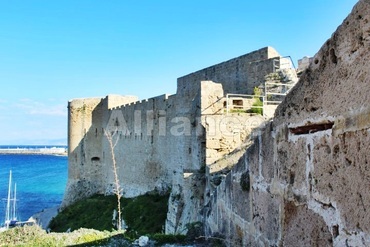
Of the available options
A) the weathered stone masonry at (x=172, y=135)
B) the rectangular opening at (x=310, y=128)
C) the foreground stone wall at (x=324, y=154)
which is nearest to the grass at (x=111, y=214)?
the weathered stone masonry at (x=172, y=135)

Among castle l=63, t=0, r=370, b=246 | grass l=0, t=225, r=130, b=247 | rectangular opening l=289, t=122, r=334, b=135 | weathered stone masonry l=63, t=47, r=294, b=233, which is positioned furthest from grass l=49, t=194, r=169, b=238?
rectangular opening l=289, t=122, r=334, b=135

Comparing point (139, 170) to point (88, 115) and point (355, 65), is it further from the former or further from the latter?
point (355, 65)

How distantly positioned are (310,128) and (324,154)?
0.67ft

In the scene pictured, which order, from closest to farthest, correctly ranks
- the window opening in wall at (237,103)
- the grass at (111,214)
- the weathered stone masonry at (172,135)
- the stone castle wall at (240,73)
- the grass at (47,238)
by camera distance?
1. the grass at (47,238)
2. the weathered stone masonry at (172,135)
3. the window opening in wall at (237,103)
4. the stone castle wall at (240,73)
5. the grass at (111,214)

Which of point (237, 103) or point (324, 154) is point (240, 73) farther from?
point (324, 154)

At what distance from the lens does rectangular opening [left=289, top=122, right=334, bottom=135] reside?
5.52 ft

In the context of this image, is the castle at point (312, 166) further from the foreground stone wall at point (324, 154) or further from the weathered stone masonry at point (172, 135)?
the weathered stone masonry at point (172, 135)

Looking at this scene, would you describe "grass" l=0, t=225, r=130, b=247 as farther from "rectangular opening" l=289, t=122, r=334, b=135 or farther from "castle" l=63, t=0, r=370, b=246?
"rectangular opening" l=289, t=122, r=334, b=135

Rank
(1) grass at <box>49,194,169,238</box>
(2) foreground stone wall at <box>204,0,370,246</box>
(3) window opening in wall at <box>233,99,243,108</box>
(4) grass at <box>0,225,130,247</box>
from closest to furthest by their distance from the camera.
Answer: (2) foreground stone wall at <box>204,0,370,246</box>
(4) grass at <box>0,225,130,247</box>
(3) window opening in wall at <box>233,99,243,108</box>
(1) grass at <box>49,194,169,238</box>

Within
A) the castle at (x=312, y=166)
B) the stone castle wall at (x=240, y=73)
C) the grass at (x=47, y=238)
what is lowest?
the grass at (x=47, y=238)

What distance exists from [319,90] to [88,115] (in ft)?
83.8

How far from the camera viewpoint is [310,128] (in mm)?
1867

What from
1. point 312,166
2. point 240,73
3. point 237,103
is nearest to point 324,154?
point 312,166

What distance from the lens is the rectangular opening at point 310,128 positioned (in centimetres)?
168
